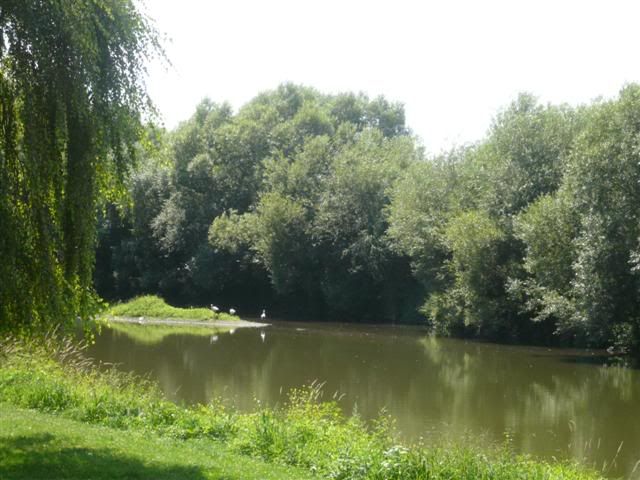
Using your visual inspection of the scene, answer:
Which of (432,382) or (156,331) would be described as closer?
(432,382)

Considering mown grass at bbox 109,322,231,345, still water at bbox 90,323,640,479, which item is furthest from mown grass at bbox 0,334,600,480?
mown grass at bbox 109,322,231,345

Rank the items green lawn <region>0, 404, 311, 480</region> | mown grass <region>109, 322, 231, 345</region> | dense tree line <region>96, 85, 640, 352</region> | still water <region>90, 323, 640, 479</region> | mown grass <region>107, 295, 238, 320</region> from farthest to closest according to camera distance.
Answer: mown grass <region>107, 295, 238, 320</region>, mown grass <region>109, 322, 231, 345</region>, dense tree line <region>96, 85, 640, 352</region>, still water <region>90, 323, 640, 479</region>, green lawn <region>0, 404, 311, 480</region>

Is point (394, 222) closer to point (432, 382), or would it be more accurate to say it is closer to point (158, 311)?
point (158, 311)

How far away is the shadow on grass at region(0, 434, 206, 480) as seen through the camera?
9.12 m

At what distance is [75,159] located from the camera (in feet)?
32.9

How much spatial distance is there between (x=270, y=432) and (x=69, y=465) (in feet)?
11.9

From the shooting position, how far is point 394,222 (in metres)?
47.5

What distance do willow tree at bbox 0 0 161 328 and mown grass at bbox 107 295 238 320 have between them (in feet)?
126

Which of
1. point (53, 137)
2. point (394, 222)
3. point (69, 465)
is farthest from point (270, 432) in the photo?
point (394, 222)

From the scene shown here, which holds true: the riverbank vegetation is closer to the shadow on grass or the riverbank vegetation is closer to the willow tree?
the shadow on grass

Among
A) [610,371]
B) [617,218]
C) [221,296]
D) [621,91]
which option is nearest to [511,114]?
[621,91]

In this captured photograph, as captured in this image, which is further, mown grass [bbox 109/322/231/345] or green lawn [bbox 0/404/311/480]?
mown grass [bbox 109/322/231/345]

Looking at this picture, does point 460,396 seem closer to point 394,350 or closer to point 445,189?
point 394,350

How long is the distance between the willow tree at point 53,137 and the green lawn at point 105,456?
68.7 inches
